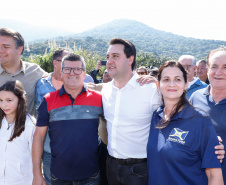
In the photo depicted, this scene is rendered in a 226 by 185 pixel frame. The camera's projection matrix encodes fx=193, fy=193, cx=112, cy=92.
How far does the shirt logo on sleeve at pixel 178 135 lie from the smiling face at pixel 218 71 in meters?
0.76

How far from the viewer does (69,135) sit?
82.9 inches

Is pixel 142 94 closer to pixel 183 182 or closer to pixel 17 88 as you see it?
pixel 183 182

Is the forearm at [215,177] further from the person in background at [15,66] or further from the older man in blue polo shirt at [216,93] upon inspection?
the person in background at [15,66]

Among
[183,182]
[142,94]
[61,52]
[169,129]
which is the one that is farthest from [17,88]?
[183,182]

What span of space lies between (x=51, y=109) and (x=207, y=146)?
5.22 feet

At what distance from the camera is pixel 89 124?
2.17 metres

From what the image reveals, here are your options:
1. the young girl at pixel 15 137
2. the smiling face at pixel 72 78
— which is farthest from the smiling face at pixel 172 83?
the young girl at pixel 15 137

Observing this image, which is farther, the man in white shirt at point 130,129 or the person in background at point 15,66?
the person in background at point 15,66

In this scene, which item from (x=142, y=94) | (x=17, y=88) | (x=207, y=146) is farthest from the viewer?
(x=17, y=88)

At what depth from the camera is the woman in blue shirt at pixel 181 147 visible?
1.55 metres

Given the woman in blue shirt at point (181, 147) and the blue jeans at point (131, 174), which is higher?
the woman in blue shirt at point (181, 147)

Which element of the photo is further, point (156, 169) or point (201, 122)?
point (156, 169)

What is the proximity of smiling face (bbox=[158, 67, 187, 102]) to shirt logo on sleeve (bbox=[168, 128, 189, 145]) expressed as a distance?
1.05 ft

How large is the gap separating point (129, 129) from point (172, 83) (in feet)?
2.43
